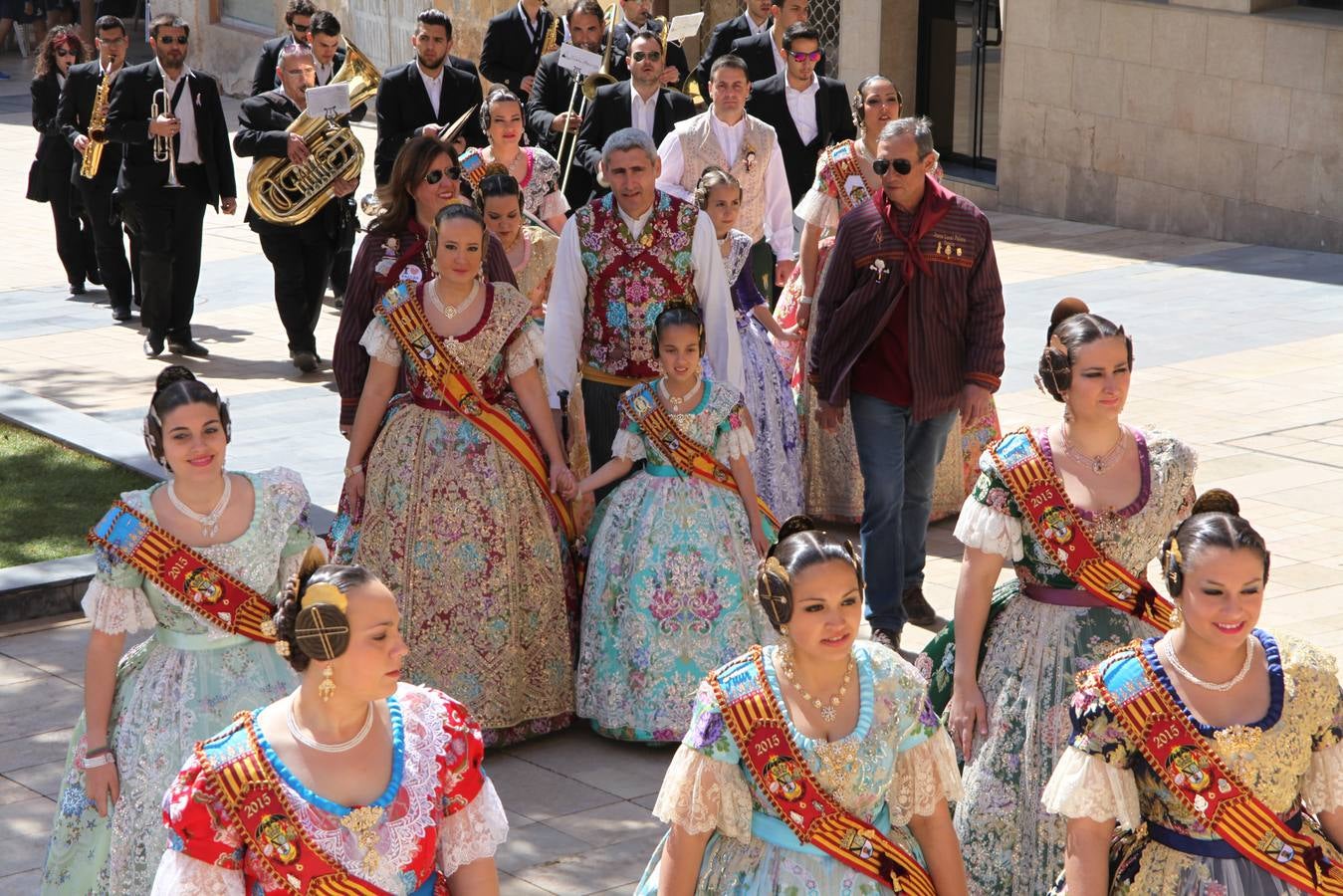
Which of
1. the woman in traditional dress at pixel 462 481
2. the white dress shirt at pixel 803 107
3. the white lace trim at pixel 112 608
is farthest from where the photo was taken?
the white dress shirt at pixel 803 107

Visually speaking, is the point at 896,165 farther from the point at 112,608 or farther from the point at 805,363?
the point at 112,608

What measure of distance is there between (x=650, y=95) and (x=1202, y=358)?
361 centimetres

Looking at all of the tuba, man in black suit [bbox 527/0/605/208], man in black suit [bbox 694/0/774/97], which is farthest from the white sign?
man in black suit [bbox 694/0/774/97]

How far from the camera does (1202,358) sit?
12164mm

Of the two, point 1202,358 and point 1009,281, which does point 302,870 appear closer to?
→ point 1202,358

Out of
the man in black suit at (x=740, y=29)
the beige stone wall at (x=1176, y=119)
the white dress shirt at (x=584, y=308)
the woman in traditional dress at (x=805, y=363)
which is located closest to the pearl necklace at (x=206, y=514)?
the white dress shirt at (x=584, y=308)

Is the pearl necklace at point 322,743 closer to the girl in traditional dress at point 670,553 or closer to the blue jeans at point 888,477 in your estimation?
the girl in traditional dress at point 670,553

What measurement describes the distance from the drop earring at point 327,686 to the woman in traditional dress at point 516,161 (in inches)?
241

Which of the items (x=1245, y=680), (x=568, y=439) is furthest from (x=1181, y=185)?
(x=1245, y=680)

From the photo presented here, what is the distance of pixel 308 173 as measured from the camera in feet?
41.5

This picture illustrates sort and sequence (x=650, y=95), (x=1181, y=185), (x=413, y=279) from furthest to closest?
(x=1181, y=185) → (x=650, y=95) → (x=413, y=279)

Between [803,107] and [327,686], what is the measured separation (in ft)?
28.4

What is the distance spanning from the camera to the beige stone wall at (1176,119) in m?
15.2

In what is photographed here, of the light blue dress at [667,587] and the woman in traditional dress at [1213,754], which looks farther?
the light blue dress at [667,587]
